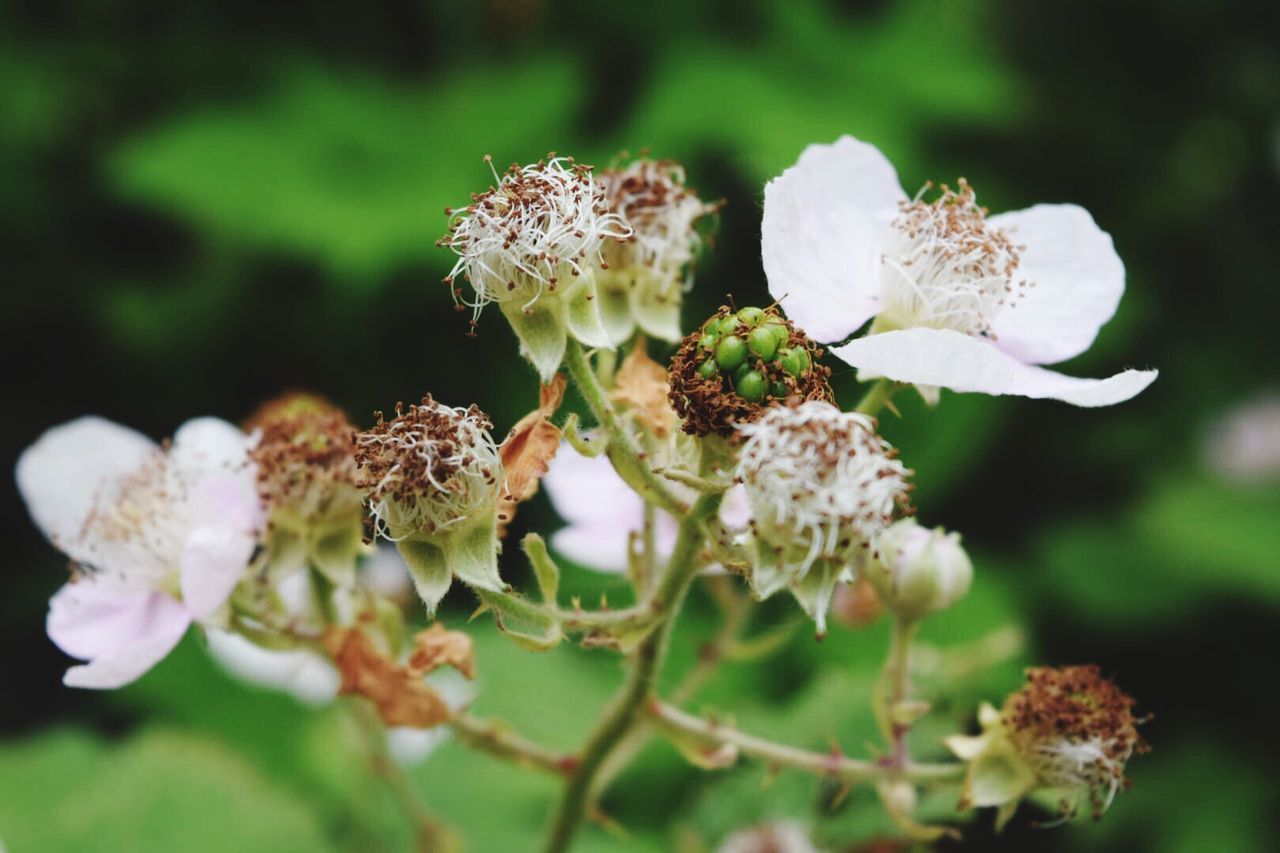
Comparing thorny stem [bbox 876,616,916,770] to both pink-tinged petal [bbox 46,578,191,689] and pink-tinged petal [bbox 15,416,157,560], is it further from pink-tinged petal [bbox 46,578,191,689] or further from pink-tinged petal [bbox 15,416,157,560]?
pink-tinged petal [bbox 15,416,157,560]

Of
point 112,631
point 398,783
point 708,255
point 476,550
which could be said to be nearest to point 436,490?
point 476,550

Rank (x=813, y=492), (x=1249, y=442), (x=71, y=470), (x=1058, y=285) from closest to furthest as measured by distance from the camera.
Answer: (x=813, y=492) < (x=1058, y=285) < (x=71, y=470) < (x=1249, y=442)

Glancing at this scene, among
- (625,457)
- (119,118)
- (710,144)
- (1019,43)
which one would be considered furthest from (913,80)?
(625,457)

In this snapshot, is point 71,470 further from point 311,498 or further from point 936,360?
point 936,360

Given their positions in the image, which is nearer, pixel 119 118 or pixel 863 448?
pixel 863 448

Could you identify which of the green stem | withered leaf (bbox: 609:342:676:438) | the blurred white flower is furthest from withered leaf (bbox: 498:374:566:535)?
the blurred white flower

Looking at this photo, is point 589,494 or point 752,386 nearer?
point 752,386

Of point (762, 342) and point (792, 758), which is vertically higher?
point (762, 342)

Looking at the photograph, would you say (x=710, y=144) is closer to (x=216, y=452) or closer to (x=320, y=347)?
(x=320, y=347)
